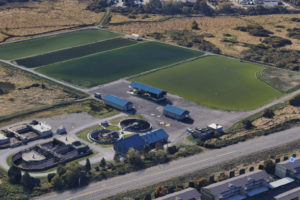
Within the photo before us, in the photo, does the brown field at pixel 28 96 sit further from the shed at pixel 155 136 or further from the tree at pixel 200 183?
the tree at pixel 200 183

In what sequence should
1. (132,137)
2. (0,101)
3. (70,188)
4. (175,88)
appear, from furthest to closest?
1. (175,88)
2. (0,101)
3. (132,137)
4. (70,188)

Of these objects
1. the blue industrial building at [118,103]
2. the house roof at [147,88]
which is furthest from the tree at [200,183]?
the house roof at [147,88]

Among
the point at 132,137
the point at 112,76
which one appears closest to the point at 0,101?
the point at 112,76

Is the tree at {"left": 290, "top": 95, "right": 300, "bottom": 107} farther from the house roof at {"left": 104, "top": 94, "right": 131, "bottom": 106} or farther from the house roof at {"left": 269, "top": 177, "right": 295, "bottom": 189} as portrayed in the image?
the house roof at {"left": 104, "top": 94, "right": 131, "bottom": 106}

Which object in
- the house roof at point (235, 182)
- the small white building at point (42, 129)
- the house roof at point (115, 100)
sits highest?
the house roof at point (115, 100)

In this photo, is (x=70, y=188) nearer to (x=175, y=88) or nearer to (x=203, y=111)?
(x=203, y=111)

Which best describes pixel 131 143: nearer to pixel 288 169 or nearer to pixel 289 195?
pixel 288 169

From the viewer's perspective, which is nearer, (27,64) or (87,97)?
(87,97)
